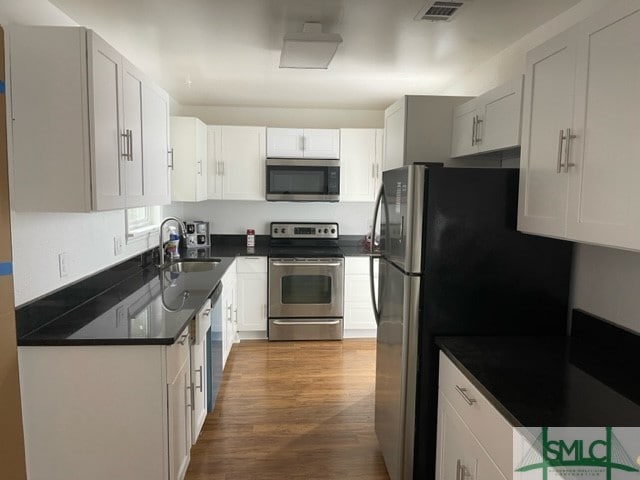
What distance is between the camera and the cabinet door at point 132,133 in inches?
87.0

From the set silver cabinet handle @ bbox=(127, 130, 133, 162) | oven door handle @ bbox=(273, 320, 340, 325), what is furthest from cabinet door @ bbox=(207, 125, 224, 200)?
silver cabinet handle @ bbox=(127, 130, 133, 162)

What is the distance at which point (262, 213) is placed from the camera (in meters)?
5.12

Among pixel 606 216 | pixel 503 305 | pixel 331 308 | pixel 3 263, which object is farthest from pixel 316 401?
pixel 606 216

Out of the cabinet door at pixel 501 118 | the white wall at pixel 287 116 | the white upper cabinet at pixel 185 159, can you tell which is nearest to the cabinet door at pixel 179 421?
the cabinet door at pixel 501 118

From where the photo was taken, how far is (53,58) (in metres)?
1.80

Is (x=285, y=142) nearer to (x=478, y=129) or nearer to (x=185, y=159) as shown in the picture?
(x=185, y=159)

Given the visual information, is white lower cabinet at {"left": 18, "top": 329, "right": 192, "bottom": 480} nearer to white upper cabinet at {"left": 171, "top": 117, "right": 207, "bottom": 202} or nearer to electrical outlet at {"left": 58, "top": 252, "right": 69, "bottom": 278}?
electrical outlet at {"left": 58, "top": 252, "right": 69, "bottom": 278}

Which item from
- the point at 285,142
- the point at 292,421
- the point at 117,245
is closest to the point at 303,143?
the point at 285,142

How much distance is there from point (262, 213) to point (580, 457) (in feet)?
14.0

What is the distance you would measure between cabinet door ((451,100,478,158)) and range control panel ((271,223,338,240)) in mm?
2334

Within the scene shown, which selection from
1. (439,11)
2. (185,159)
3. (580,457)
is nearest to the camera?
(580,457)

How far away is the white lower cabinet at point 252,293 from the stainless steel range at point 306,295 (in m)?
0.08

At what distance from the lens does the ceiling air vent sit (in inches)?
82.5

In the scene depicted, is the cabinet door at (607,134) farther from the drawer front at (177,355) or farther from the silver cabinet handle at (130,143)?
the silver cabinet handle at (130,143)
